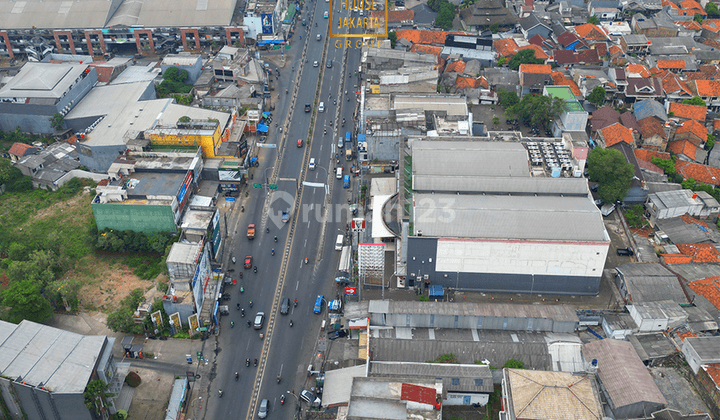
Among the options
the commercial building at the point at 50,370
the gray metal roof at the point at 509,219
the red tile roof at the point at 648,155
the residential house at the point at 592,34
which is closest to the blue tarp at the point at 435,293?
the gray metal roof at the point at 509,219

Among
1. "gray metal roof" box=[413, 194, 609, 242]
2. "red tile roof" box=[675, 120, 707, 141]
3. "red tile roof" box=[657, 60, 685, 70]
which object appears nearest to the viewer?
"gray metal roof" box=[413, 194, 609, 242]

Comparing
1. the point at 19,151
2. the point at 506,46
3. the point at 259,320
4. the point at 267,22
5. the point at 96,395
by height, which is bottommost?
the point at 96,395

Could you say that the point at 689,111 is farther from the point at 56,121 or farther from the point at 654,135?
the point at 56,121

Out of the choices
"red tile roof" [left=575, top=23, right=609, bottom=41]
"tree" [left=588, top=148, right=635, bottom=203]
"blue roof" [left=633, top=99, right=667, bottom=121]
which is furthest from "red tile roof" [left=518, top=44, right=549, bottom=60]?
"tree" [left=588, top=148, right=635, bottom=203]

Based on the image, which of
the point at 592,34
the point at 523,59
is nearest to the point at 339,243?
the point at 523,59

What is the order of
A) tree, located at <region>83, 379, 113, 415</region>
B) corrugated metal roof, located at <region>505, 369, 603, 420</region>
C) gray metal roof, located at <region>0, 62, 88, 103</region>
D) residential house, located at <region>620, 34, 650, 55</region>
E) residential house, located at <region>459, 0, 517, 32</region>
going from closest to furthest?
corrugated metal roof, located at <region>505, 369, 603, 420</region>
tree, located at <region>83, 379, 113, 415</region>
gray metal roof, located at <region>0, 62, 88, 103</region>
residential house, located at <region>620, 34, 650, 55</region>
residential house, located at <region>459, 0, 517, 32</region>

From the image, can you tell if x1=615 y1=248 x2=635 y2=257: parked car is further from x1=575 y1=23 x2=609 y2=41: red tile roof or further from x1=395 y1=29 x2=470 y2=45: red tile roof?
x1=395 y1=29 x2=470 y2=45: red tile roof
